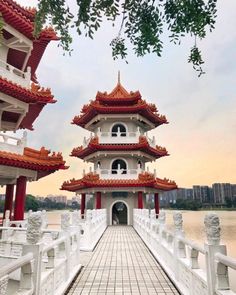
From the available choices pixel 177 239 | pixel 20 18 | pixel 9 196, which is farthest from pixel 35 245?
pixel 9 196

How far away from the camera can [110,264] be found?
27.0 ft

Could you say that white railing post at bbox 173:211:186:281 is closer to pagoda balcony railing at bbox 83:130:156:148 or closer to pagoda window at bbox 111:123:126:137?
pagoda balcony railing at bbox 83:130:156:148

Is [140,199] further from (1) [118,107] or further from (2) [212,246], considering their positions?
(2) [212,246]

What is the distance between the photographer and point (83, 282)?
6.38m

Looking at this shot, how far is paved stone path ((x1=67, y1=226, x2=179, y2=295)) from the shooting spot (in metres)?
5.79

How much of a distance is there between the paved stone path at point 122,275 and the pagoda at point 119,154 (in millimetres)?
12052

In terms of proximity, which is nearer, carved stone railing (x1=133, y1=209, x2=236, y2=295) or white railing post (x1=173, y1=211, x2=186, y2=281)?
carved stone railing (x1=133, y1=209, x2=236, y2=295)

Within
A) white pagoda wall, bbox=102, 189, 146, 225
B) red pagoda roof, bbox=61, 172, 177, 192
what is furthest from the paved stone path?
white pagoda wall, bbox=102, 189, 146, 225

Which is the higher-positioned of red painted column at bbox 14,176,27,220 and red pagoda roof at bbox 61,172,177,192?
red pagoda roof at bbox 61,172,177,192

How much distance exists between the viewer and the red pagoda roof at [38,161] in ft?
35.9

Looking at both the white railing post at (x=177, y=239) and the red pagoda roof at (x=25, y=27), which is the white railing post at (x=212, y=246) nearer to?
the white railing post at (x=177, y=239)

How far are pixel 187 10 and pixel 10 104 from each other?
31.1ft

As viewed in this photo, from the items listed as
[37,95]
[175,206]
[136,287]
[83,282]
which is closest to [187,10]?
[136,287]

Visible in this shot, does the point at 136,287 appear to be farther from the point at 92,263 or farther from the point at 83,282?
the point at 92,263
